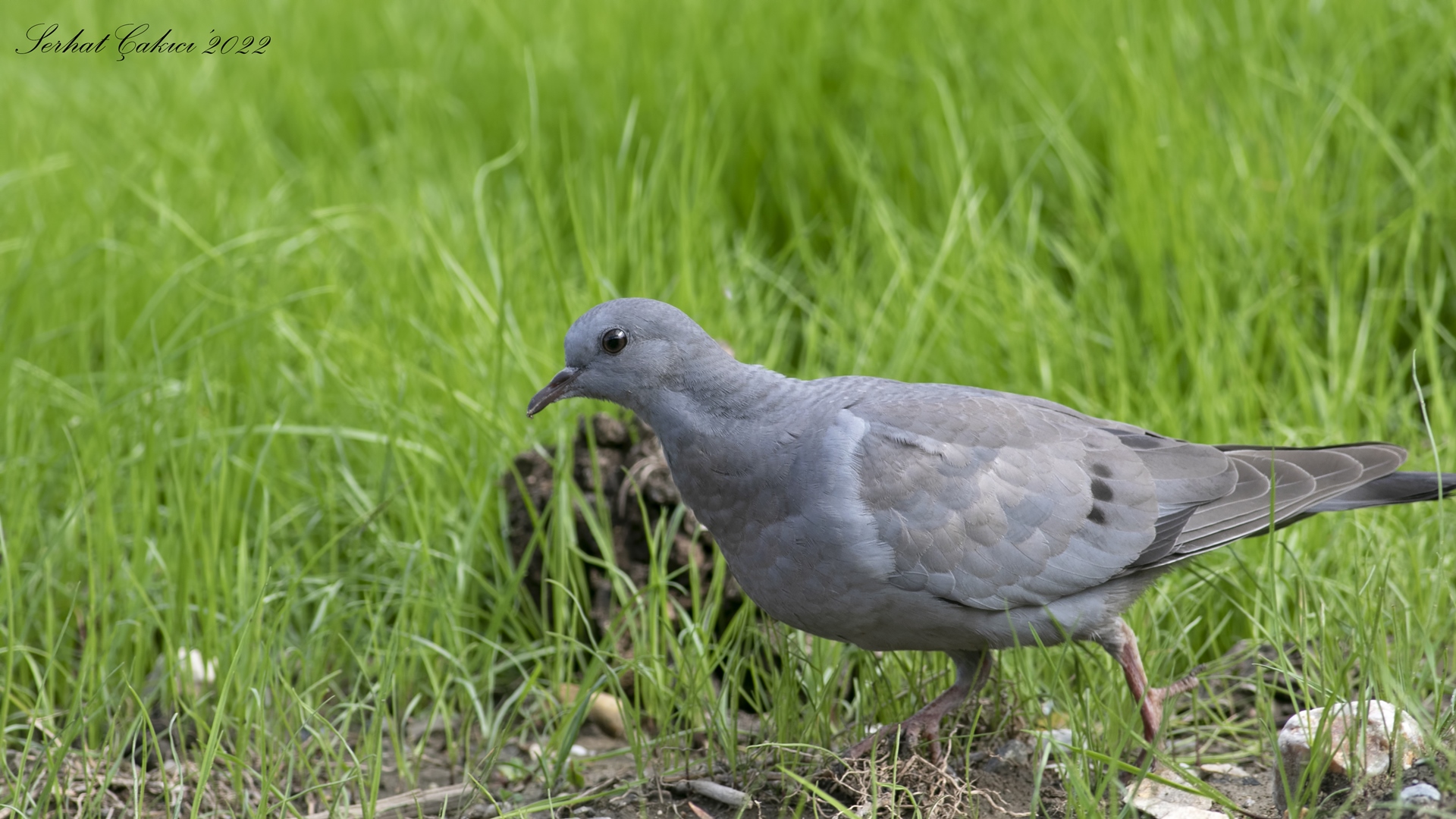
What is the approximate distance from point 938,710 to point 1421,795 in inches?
36.5

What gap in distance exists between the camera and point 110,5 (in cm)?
766

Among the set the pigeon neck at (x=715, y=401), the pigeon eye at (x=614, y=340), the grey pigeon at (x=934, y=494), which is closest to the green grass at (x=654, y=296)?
the grey pigeon at (x=934, y=494)

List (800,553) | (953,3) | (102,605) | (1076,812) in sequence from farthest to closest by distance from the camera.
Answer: (953,3)
(102,605)
(800,553)
(1076,812)

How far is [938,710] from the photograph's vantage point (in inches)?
114

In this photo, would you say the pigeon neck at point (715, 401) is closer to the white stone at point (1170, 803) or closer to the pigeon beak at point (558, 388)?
the pigeon beak at point (558, 388)

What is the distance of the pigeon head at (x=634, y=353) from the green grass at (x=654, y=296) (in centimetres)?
58

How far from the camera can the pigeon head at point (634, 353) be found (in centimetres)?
297

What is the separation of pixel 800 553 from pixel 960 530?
0.35 m

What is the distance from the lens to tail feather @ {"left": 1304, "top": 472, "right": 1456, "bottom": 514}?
299 centimetres

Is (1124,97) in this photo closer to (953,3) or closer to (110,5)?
(953,3)

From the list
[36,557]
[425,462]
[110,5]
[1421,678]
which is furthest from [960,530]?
[110,5]

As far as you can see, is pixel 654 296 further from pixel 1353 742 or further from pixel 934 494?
pixel 1353 742

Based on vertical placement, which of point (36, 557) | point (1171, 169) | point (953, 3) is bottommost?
point (36, 557)

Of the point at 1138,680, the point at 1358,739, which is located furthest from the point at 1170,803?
the point at 1358,739
